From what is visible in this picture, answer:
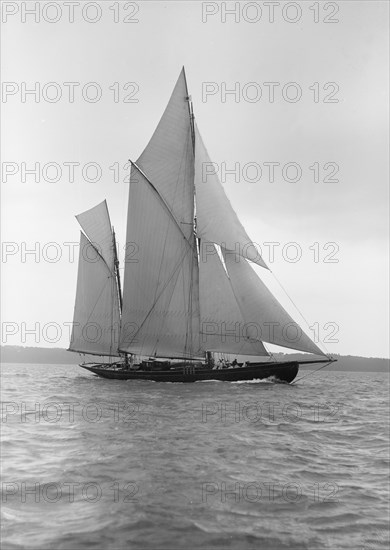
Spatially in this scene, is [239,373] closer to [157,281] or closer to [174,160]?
[157,281]

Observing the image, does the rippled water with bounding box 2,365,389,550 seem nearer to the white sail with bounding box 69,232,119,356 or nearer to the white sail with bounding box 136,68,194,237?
the white sail with bounding box 136,68,194,237

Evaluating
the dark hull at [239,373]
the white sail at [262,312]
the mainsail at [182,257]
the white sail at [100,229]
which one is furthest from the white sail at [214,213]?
the white sail at [100,229]

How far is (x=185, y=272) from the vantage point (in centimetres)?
4238

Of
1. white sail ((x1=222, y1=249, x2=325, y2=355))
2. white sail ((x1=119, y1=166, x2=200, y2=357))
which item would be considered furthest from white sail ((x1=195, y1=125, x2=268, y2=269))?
white sail ((x1=119, y1=166, x2=200, y2=357))

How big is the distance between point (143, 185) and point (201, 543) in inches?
1504

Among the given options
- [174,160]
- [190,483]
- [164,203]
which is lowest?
[190,483]

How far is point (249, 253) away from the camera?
3791cm

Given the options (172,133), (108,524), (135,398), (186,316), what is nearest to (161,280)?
(186,316)

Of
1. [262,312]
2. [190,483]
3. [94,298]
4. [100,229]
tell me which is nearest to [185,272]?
[262,312]

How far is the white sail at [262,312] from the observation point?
35.9 meters

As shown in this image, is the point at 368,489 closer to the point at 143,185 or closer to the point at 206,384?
the point at 206,384

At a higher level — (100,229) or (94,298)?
(100,229)

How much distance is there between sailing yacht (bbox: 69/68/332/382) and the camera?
128 ft

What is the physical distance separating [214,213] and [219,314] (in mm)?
7960
